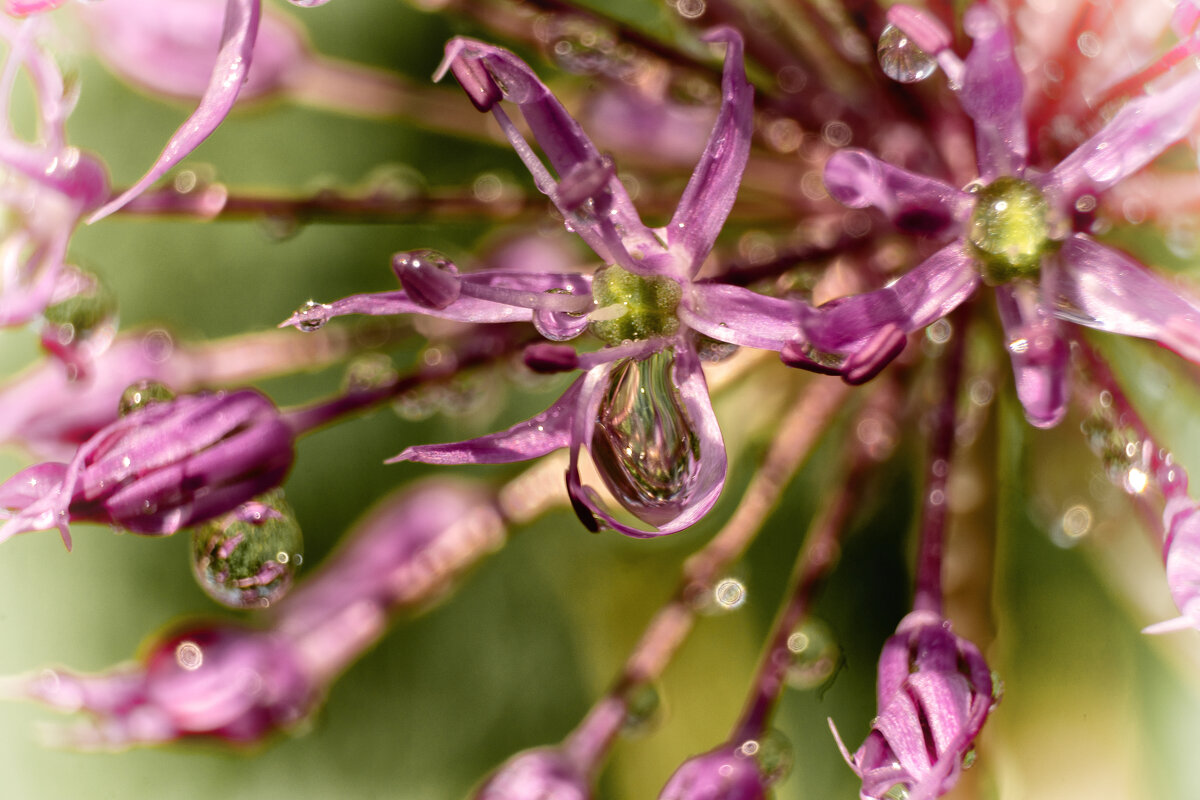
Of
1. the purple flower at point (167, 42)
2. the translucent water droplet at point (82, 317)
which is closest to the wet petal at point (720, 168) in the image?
the translucent water droplet at point (82, 317)

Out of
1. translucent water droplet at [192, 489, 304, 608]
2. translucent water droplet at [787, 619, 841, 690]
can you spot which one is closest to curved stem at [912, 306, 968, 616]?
translucent water droplet at [787, 619, 841, 690]

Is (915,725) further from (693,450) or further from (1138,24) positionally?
(1138,24)

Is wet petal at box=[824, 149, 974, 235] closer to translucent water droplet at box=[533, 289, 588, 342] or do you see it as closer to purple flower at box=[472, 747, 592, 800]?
translucent water droplet at box=[533, 289, 588, 342]

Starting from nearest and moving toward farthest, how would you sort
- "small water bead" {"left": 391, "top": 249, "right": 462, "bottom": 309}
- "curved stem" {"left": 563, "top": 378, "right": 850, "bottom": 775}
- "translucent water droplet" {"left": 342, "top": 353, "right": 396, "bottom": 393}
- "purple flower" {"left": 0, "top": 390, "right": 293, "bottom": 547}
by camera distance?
"small water bead" {"left": 391, "top": 249, "right": 462, "bottom": 309} → "purple flower" {"left": 0, "top": 390, "right": 293, "bottom": 547} → "curved stem" {"left": 563, "top": 378, "right": 850, "bottom": 775} → "translucent water droplet" {"left": 342, "top": 353, "right": 396, "bottom": 393}

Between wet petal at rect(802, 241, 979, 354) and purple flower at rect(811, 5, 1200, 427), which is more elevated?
purple flower at rect(811, 5, 1200, 427)

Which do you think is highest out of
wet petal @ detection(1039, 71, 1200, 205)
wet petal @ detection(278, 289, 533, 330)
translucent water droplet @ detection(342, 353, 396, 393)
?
wet petal @ detection(1039, 71, 1200, 205)

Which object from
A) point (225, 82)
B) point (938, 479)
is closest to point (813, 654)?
point (938, 479)

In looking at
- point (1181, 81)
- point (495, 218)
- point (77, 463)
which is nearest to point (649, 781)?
point (495, 218)

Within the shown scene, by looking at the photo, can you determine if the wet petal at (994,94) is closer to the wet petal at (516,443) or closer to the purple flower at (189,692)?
the wet petal at (516,443)
